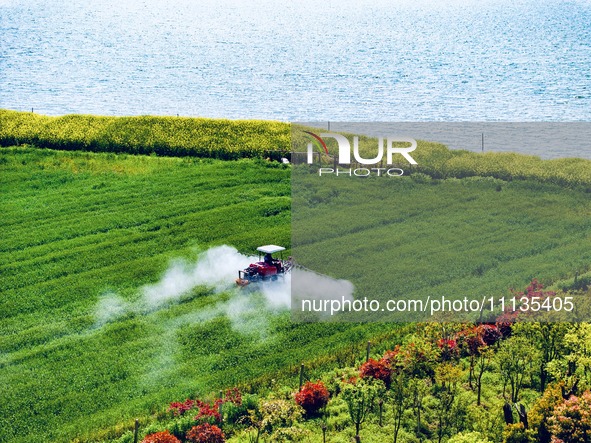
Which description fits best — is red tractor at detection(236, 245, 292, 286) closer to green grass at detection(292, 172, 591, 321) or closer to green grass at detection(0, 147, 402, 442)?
green grass at detection(292, 172, 591, 321)

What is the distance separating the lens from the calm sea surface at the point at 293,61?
70312 mm

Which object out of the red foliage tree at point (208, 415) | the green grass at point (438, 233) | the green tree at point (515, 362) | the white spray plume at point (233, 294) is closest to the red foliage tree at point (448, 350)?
the green tree at point (515, 362)

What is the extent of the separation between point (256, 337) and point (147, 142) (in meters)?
24.3

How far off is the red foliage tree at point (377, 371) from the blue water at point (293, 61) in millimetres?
39107

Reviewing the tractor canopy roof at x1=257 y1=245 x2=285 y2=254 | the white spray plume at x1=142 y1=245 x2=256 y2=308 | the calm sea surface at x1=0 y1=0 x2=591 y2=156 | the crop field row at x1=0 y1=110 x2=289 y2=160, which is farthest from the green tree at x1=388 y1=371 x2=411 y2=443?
the calm sea surface at x1=0 y1=0 x2=591 y2=156

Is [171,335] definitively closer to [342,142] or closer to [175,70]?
[342,142]

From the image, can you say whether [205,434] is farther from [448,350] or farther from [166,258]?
[166,258]

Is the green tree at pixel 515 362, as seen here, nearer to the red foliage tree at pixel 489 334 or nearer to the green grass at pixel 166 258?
the red foliage tree at pixel 489 334

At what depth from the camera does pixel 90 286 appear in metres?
34.5

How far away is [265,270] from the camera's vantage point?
3403cm

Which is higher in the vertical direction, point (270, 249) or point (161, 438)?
point (270, 249)

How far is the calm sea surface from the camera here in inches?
2768

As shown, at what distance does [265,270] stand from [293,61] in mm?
58939

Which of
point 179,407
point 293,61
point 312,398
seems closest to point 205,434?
point 179,407
